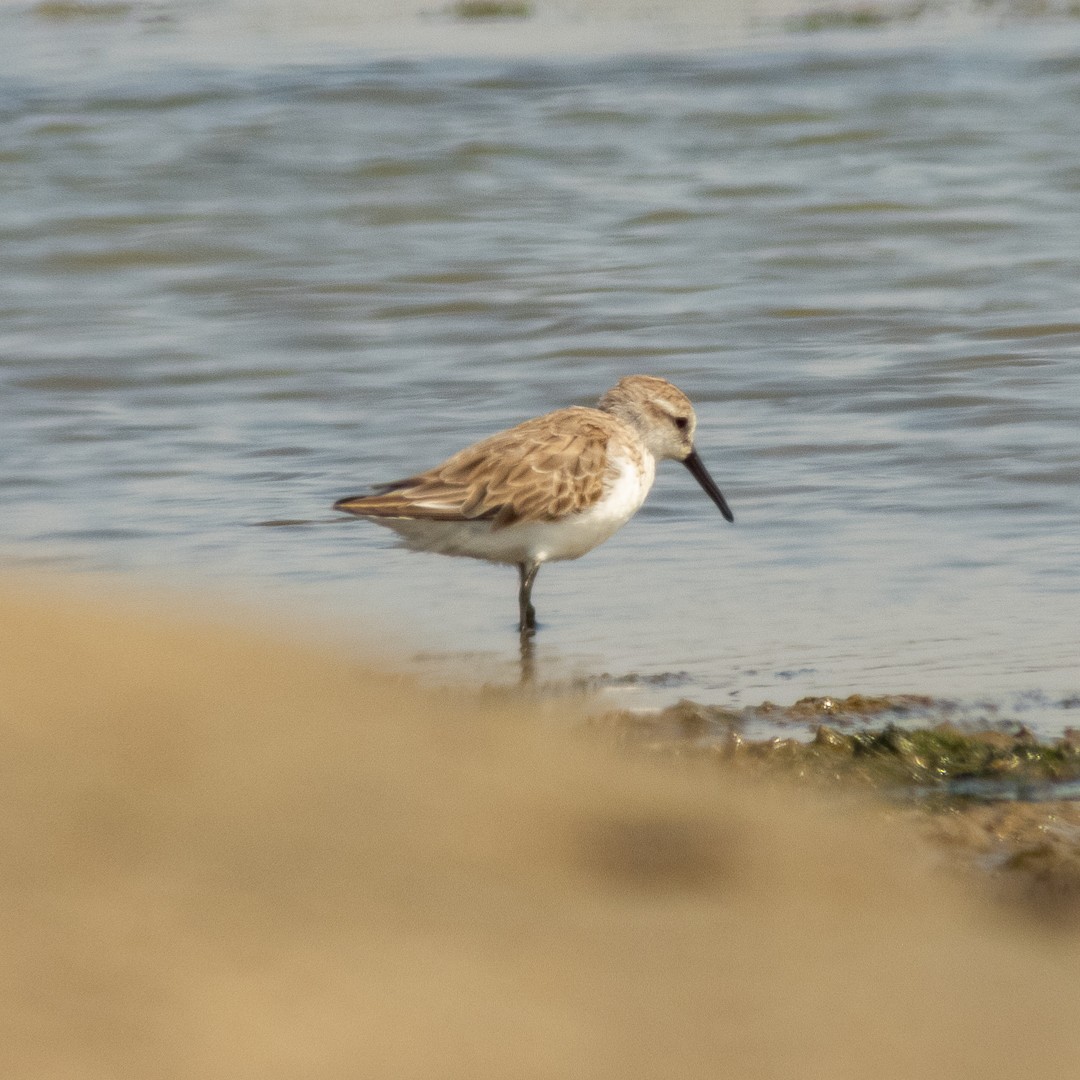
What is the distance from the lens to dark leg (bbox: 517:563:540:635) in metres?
6.37

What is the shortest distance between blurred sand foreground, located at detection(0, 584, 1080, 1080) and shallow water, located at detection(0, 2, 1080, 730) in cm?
231

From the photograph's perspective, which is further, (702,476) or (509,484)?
(702,476)

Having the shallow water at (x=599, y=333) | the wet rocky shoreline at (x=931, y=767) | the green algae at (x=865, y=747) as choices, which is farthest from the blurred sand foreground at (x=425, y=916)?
the shallow water at (x=599, y=333)

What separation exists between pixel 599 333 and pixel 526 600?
4.92 m

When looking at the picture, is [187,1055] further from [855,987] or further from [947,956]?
[947,956]

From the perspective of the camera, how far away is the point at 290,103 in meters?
19.5

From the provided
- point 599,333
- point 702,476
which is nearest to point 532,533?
point 702,476

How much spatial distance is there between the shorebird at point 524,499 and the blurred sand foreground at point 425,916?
2.69m

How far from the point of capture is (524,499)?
6227mm

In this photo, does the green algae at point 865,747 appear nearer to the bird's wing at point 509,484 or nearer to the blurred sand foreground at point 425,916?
the blurred sand foreground at point 425,916

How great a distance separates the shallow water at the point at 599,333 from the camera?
654cm

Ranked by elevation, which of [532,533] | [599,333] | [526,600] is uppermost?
[532,533]

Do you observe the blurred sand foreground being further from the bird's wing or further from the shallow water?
the bird's wing

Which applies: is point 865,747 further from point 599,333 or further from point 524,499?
point 599,333
